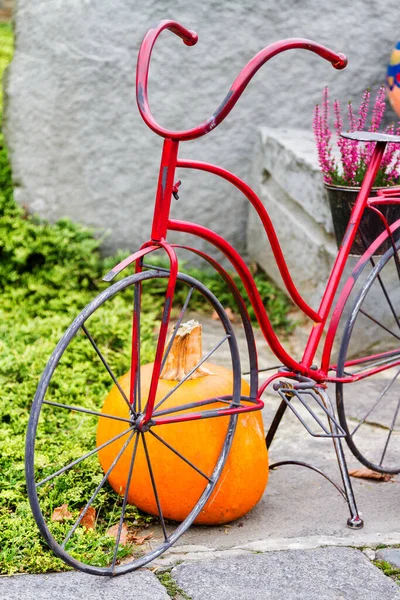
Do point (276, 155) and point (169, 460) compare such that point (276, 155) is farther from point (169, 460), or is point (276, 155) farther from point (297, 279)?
point (169, 460)

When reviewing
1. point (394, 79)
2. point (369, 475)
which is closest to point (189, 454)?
point (369, 475)

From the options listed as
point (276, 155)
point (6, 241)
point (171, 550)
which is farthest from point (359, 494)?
point (6, 241)

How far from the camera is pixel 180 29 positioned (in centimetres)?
238

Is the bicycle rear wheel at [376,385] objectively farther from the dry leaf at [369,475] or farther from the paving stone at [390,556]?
the paving stone at [390,556]

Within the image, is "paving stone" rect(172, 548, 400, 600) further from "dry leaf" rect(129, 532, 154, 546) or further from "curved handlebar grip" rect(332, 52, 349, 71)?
"curved handlebar grip" rect(332, 52, 349, 71)

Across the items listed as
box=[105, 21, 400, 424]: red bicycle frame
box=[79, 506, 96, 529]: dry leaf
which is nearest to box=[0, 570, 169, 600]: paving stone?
box=[79, 506, 96, 529]: dry leaf

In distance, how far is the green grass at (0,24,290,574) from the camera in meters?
2.53

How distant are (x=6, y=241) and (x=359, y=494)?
106 inches

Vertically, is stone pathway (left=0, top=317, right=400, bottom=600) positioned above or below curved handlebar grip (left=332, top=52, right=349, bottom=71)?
below

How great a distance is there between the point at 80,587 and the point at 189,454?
0.55m

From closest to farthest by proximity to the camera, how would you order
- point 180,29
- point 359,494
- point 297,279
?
point 180,29
point 359,494
point 297,279

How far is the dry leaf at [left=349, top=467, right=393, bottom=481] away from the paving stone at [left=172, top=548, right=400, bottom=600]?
2.07ft

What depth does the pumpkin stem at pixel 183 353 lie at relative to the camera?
2711mm

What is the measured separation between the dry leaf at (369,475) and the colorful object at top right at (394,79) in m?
→ 2.33
